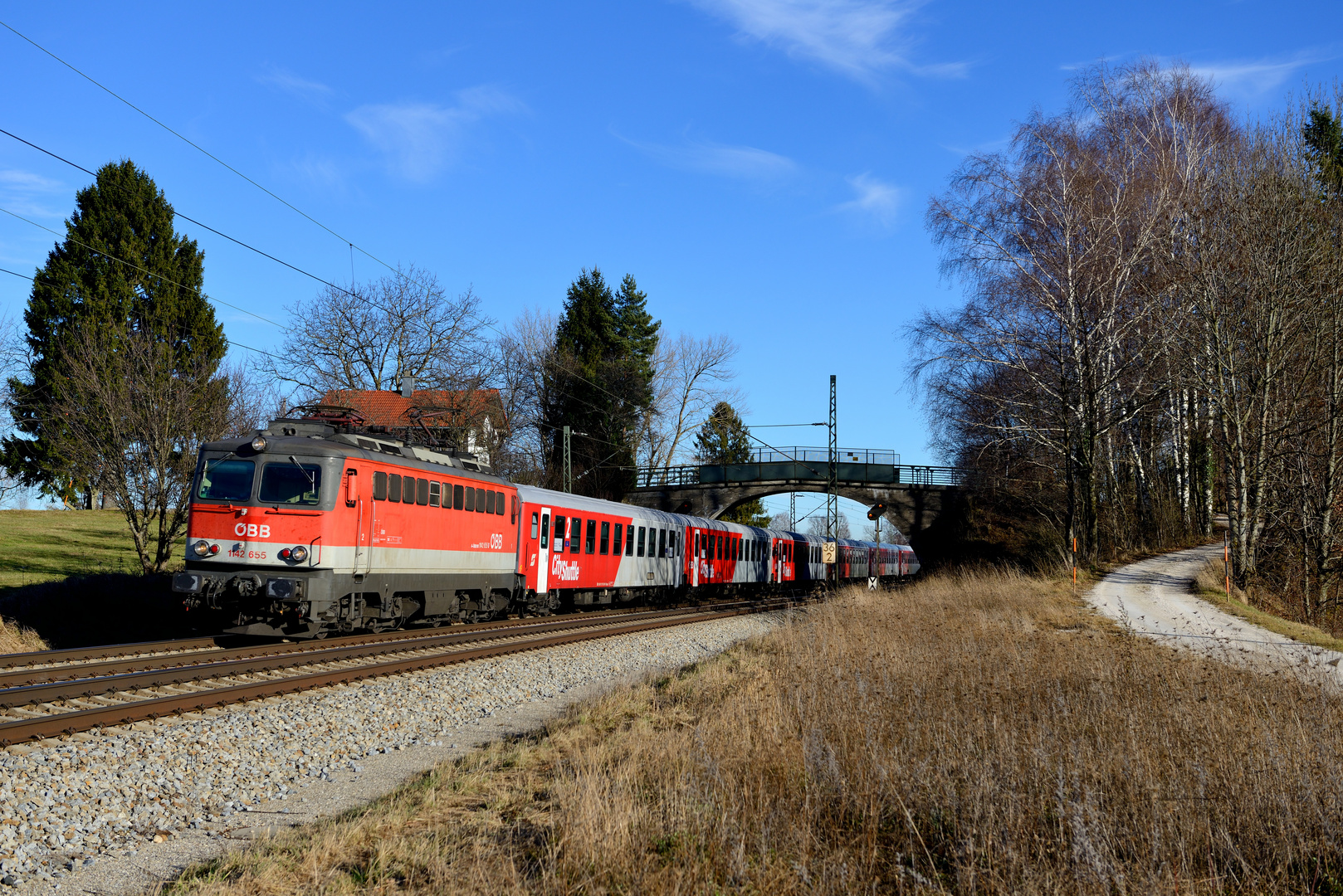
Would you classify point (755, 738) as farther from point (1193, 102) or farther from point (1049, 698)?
point (1193, 102)

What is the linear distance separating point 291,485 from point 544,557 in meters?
8.04

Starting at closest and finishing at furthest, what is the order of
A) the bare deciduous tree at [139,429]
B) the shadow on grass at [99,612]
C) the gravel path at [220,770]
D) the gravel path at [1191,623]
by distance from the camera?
1. the gravel path at [220,770]
2. the gravel path at [1191,623]
3. the shadow on grass at [99,612]
4. the bare deciduous tree at [139,429]

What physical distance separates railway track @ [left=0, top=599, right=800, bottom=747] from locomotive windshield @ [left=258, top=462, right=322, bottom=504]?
6.77 feet

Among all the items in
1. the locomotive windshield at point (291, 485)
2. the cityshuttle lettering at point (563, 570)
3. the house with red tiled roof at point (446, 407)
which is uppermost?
the house with red tiled roof at point (446, 407)

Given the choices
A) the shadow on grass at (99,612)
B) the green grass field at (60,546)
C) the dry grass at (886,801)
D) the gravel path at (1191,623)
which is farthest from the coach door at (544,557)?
the gravel path at (1191,623)

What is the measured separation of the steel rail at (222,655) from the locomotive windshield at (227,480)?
7.09ft

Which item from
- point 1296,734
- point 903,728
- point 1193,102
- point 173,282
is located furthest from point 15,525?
point 1193,102

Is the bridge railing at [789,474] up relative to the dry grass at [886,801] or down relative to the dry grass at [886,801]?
up

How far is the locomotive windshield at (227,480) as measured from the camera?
521 inches

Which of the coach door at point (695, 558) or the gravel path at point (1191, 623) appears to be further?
the coach door at point (695, 558)

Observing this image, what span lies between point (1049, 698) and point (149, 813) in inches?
283

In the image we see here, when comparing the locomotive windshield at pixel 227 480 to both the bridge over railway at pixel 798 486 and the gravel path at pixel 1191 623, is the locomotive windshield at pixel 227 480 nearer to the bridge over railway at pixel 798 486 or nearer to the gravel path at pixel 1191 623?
the gravel path at pixel 1191 623

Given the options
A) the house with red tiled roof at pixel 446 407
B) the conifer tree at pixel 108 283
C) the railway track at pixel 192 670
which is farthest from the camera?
the conifer tree at pixel 108 283

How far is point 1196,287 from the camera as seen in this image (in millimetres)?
22281
